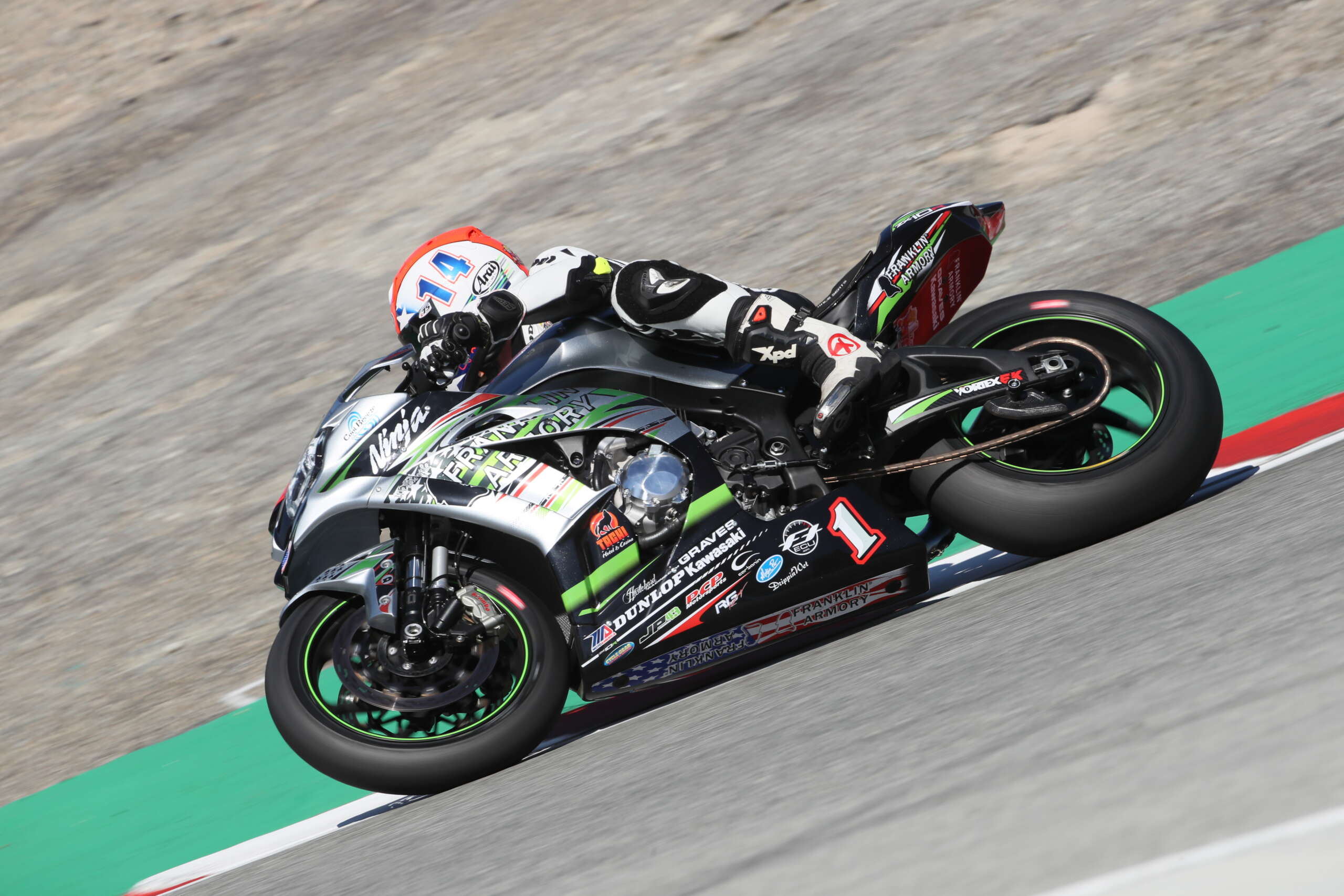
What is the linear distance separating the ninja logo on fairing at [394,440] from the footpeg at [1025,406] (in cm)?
174

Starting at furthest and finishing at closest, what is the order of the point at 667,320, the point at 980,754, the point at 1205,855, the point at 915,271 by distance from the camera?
the point at 915,271 < the point at 667,320 < the point at 980,754 < the point at 1205,855

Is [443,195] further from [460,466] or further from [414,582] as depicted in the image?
[414,582]

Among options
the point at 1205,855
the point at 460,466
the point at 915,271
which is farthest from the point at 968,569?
the point at 1205,855

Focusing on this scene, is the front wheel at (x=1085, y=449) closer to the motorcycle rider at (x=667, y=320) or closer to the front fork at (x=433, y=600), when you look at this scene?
the motorcycle rider at (x=667, y=320)

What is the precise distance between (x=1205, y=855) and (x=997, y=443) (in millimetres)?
2364

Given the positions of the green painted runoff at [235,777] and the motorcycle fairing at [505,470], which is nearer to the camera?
the motorcycle fairing at [505,470]

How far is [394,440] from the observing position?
4188 mm

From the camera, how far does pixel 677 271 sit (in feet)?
14.2

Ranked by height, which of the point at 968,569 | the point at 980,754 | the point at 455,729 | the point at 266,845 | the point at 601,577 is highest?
the point at 980,754

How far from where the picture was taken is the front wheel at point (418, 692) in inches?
151

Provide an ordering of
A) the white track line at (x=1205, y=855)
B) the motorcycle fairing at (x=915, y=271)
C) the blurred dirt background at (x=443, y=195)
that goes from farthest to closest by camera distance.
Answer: the blurred dirt background at (x=443, y=195)
the motorcycle fairing at (x=915, y=271)
the white track line at (x=1205, y=855)

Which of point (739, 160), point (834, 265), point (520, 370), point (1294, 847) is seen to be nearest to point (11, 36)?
point (739, 160)

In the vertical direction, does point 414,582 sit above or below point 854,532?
above

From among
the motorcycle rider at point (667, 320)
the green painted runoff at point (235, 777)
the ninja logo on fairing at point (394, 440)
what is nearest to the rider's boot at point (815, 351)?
the motorcycle rider at point (667, 320)
